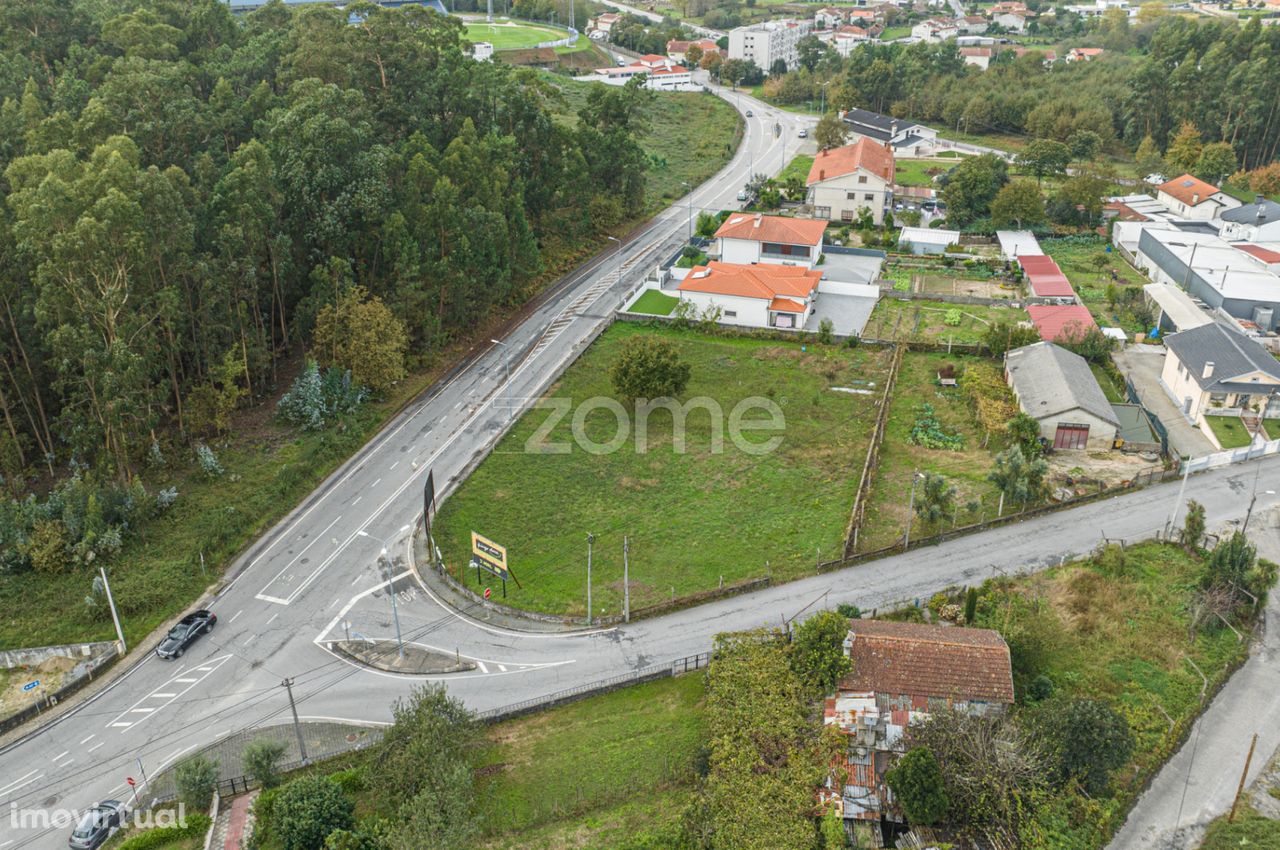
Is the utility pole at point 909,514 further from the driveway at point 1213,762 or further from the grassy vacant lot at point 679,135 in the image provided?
the grassy vacant lot at point 679,135

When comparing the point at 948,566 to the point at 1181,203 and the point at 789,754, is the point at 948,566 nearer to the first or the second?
the point at 789,754

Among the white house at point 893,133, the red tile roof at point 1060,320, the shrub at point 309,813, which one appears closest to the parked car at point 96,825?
the shrub at point 309,813

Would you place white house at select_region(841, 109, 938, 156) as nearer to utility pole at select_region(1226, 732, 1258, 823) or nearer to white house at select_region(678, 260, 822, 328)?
white house at select_region(678, 260, 822, 328)

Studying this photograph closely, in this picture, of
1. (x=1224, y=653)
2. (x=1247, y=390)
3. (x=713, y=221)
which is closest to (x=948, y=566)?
(x=1224, y=653)

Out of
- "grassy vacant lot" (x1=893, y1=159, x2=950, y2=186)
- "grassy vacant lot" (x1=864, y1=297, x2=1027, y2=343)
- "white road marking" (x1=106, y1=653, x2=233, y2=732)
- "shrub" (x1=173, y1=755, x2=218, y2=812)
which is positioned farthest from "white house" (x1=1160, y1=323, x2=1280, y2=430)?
"shrub" (x1=173, y1=755, x2=218, y2=812)

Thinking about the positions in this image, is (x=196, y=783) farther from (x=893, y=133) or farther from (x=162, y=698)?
(x=893, y=133)
